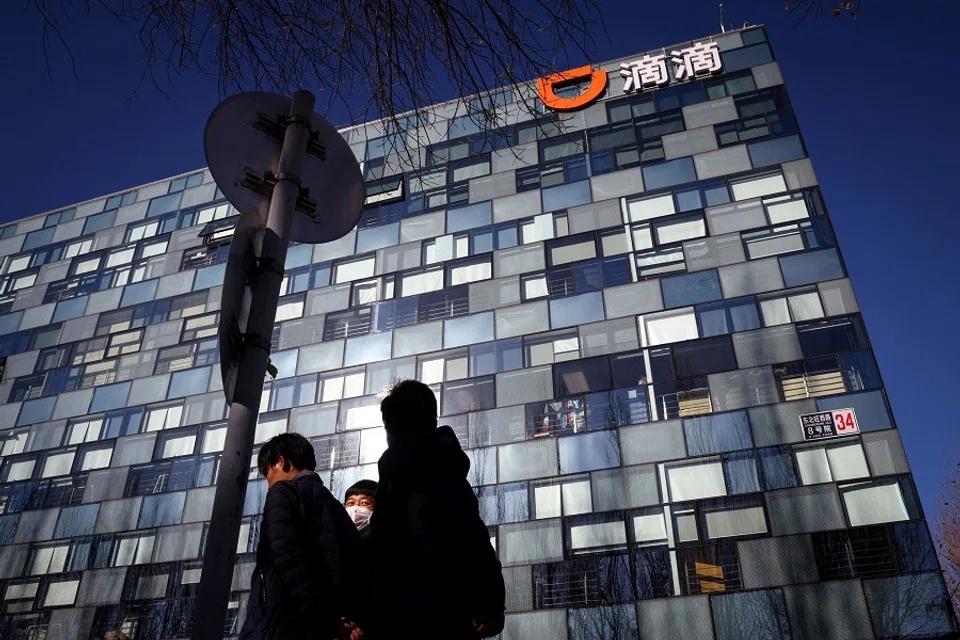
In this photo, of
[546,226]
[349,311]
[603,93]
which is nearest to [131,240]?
[349,311]

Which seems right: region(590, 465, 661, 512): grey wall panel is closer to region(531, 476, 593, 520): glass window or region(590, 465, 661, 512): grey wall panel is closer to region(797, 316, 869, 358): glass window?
region(531, 476, 593, 520): glass window

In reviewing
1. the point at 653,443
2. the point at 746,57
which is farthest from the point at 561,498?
the point at 746,57

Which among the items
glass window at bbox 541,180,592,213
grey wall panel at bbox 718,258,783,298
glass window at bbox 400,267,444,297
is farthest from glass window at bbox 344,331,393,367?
grey wall panel at bbox 718,258,783,298

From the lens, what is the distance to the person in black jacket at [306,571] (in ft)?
9.12

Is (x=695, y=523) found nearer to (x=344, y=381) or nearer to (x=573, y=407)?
(x=573, y=407)

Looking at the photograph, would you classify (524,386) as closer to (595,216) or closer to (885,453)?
(595,216)

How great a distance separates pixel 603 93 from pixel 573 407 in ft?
34.7

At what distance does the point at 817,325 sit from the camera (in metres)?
15.7

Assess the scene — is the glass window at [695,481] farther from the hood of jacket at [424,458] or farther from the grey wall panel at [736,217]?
the hood of jacket at [424,458]

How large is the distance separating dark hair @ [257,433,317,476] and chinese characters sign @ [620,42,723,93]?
20.4m

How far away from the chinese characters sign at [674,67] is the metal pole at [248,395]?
1992 cm

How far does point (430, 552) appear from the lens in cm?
240

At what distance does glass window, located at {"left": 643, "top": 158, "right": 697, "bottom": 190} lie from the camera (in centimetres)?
1916

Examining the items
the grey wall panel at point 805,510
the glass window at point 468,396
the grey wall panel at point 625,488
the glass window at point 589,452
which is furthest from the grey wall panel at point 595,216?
the grey wall panel at point 805,510
